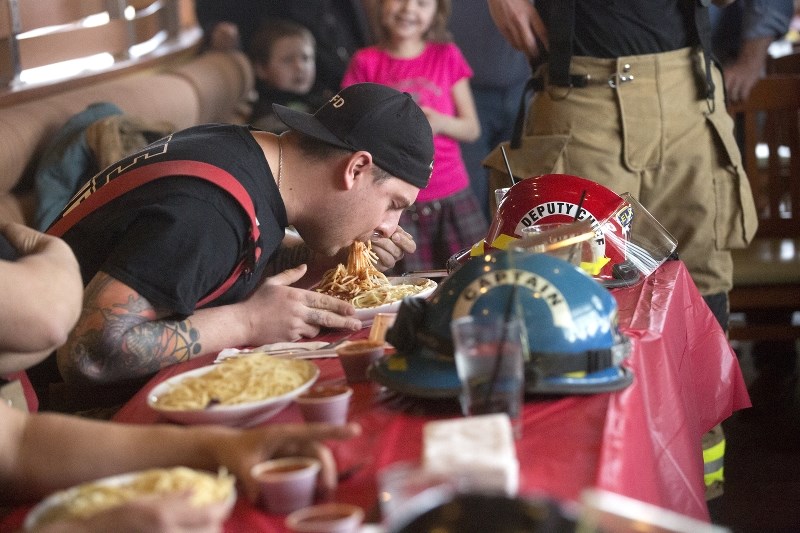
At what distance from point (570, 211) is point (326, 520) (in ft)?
4.90

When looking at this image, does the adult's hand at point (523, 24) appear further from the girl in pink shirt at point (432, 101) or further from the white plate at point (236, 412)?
the white plate at point (236, 412)

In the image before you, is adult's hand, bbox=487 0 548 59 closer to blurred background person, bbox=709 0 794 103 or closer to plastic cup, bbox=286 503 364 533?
blurred background person, bbox=709 0 794 103

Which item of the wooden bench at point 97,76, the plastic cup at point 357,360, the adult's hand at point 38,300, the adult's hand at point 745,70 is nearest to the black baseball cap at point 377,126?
the plastic cup at point 357,360

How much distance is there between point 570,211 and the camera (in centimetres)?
251

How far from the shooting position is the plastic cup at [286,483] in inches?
50.3

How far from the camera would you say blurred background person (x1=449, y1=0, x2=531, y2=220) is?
20.5 ft

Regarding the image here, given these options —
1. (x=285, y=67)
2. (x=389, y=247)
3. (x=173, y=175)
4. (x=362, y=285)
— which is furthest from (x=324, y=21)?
(x=173, y=175)

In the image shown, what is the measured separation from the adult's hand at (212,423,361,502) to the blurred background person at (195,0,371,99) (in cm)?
581

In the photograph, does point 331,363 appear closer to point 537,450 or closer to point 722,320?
point 537,450

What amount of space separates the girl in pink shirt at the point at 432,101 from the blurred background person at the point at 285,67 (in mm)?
1804

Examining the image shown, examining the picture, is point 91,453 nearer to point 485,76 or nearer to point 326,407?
point 326,407

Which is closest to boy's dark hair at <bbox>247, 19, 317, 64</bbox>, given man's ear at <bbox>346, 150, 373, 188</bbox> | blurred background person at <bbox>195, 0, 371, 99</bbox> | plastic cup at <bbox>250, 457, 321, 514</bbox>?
blurred background person at <bbox>195, 0, 371, 99</bbox>

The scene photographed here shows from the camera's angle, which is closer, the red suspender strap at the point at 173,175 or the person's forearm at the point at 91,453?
the person's forearm at the point at 91,453

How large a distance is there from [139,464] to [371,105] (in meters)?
1.30
